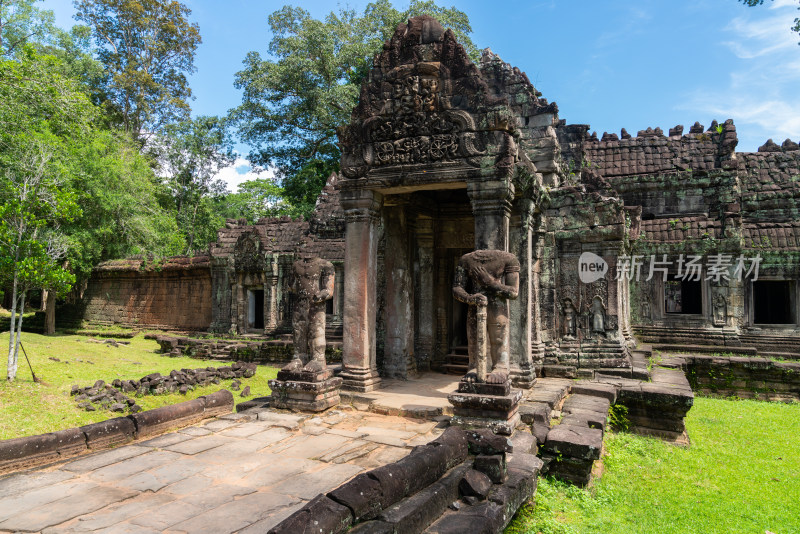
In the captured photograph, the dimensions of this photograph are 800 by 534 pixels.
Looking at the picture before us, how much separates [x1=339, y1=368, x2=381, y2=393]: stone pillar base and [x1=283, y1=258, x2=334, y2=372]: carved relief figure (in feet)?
1.75

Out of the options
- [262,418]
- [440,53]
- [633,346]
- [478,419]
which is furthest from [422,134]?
[633,346]

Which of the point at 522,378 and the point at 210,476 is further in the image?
the point at 522,378

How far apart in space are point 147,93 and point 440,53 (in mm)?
27521

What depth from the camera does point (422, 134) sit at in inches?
287

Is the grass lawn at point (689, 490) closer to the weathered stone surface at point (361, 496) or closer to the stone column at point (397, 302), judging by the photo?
the weathered stone surface at point (361, 496)

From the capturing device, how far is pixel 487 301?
6000mm

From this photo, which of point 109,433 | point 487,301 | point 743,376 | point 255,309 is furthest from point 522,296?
point 255,309

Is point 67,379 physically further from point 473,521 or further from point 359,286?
point 473,521

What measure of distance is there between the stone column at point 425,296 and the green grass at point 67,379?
14.4 ft

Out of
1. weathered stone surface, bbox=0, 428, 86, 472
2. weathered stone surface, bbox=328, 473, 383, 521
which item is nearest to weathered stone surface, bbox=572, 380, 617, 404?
weathered stone surface, bbox=328, 473, 383, 521

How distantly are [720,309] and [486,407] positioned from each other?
471 inches

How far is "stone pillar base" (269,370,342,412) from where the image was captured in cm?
677

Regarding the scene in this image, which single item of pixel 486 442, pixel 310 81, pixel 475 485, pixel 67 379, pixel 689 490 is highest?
pixel 310 81

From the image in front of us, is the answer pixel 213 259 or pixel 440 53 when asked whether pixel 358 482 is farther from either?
pixel 213 259
